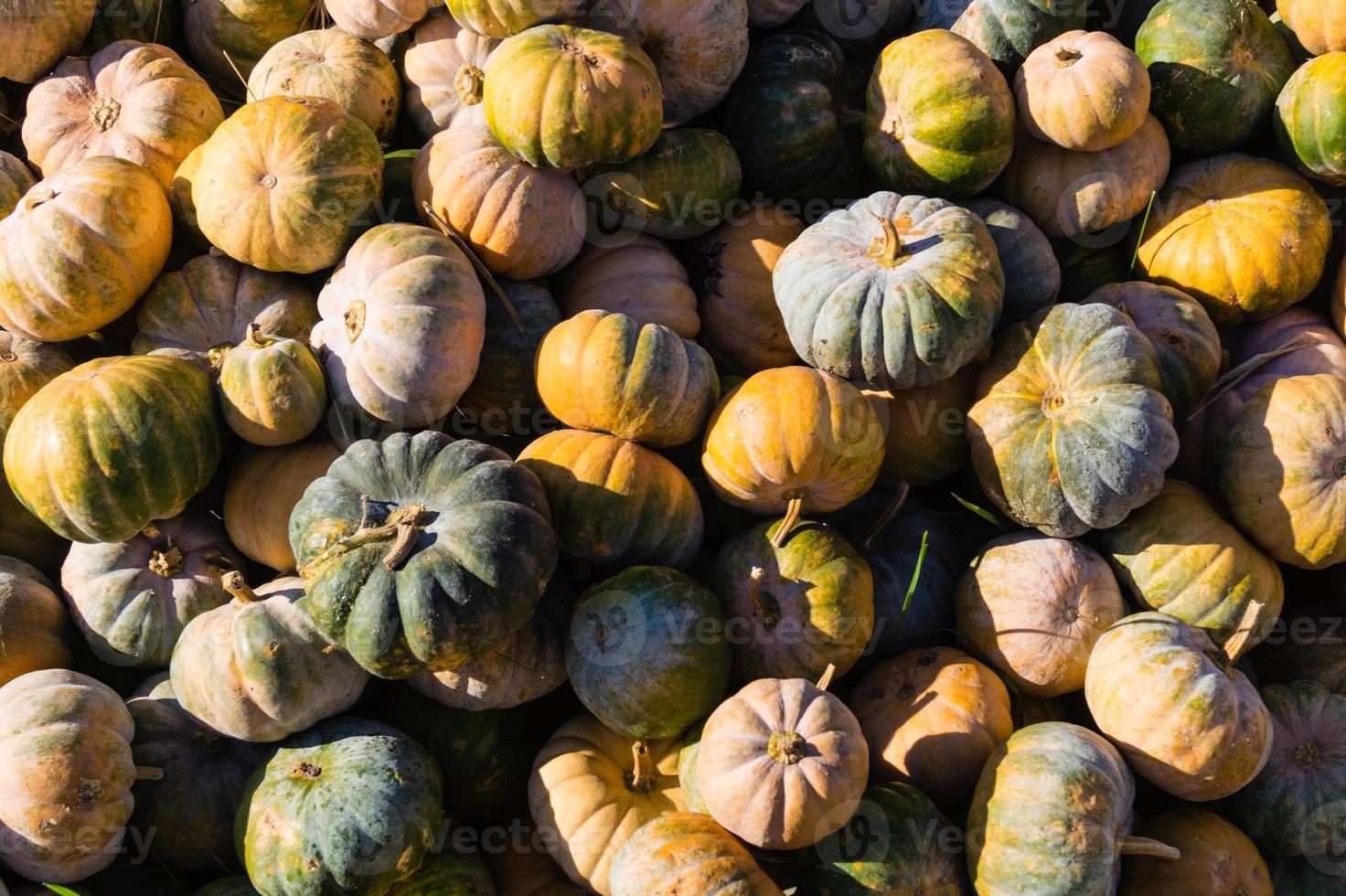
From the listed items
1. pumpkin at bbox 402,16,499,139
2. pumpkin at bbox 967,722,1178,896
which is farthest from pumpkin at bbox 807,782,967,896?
pumpkin at bbox 402,16,499,139

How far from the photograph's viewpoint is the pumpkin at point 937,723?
143 inches

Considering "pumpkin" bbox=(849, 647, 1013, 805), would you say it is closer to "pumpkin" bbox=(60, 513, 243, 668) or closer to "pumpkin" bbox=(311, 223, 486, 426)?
"pumpkin" bbox=(311, 223, 486, 426)

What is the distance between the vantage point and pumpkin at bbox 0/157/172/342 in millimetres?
3869

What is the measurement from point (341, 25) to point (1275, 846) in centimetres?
487

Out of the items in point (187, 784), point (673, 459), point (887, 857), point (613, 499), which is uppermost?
point (613, 499)

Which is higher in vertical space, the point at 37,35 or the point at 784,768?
the point at 37,35

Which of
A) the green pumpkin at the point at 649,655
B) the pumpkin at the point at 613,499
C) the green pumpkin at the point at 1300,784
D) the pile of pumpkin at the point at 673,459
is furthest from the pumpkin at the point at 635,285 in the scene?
the green pumpkin at the point at 1300,784

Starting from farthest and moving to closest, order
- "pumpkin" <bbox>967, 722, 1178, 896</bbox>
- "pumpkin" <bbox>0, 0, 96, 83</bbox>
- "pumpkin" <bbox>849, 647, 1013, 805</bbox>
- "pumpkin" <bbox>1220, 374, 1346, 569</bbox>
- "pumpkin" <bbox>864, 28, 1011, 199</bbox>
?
"pumpkin" <bbox>0, 0, 96, 83</bbox>, "pumpkin" <bbox>864, 28, 1011, 199</bbox>, "pumpkin" <bbox>1220, 374, 1346, 569</bbox>, "pumpkin" <bbox>849, 647, 1013, 805</bbox>, "pumpkin" <bbox>967, 722, 1178, 896</bbox>

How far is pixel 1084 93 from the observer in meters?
4.22

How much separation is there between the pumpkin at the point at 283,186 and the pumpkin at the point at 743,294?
4.60ft

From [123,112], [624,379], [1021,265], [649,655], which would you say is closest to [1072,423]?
[1021,265]

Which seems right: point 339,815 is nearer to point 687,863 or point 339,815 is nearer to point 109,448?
point 687,863

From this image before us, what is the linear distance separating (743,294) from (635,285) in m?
0.45

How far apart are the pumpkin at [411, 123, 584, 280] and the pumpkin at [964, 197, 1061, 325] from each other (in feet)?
5.73
